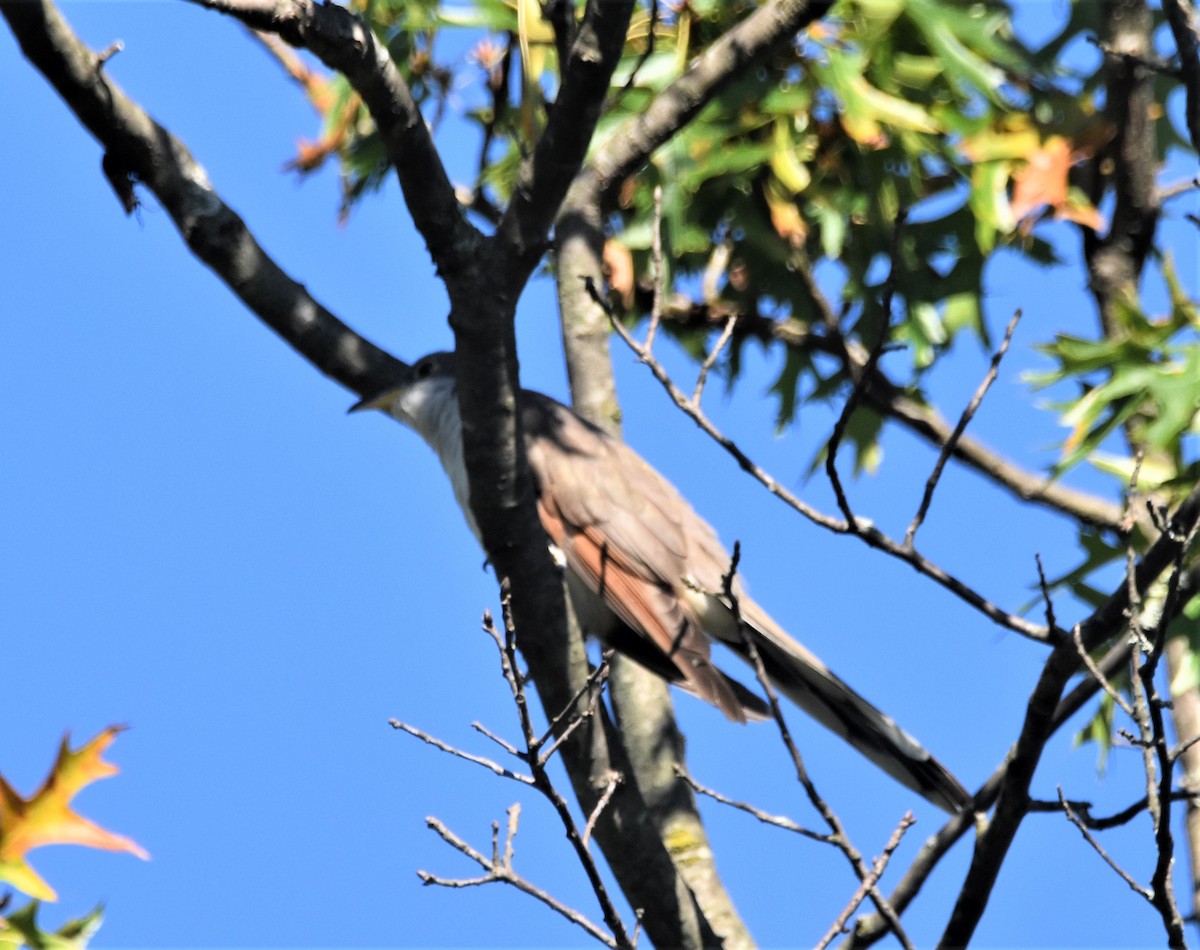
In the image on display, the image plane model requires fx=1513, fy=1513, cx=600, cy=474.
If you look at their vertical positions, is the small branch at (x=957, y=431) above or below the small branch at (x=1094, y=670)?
above

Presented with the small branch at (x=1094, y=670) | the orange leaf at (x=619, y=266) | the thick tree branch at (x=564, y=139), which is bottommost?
the small branch at (x=1094, y=670)

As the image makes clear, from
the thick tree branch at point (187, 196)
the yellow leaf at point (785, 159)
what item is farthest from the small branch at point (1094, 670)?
the yellow leaf at point (785, 159)

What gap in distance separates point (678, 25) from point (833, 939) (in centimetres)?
344

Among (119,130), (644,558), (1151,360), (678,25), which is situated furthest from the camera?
(678,25)

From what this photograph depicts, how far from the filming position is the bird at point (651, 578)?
4.33 m

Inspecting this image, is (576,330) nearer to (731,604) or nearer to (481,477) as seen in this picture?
(481,477)

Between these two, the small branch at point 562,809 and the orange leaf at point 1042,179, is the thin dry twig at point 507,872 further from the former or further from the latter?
the orange leaf at point 1042,179

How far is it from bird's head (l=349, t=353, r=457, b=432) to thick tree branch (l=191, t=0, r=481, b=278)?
6.80ft

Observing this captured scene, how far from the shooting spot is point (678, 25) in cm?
528

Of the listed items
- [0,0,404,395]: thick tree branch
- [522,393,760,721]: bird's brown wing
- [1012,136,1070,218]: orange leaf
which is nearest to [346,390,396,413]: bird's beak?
[0,0,404,395]: thick tree branch

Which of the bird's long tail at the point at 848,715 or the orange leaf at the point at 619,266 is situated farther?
the orange leaf at the point at 619,266

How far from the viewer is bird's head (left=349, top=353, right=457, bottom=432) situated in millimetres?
5500

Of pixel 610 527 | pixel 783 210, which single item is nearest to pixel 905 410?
pixel 783 210

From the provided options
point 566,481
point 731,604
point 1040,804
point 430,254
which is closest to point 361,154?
point 566,481
